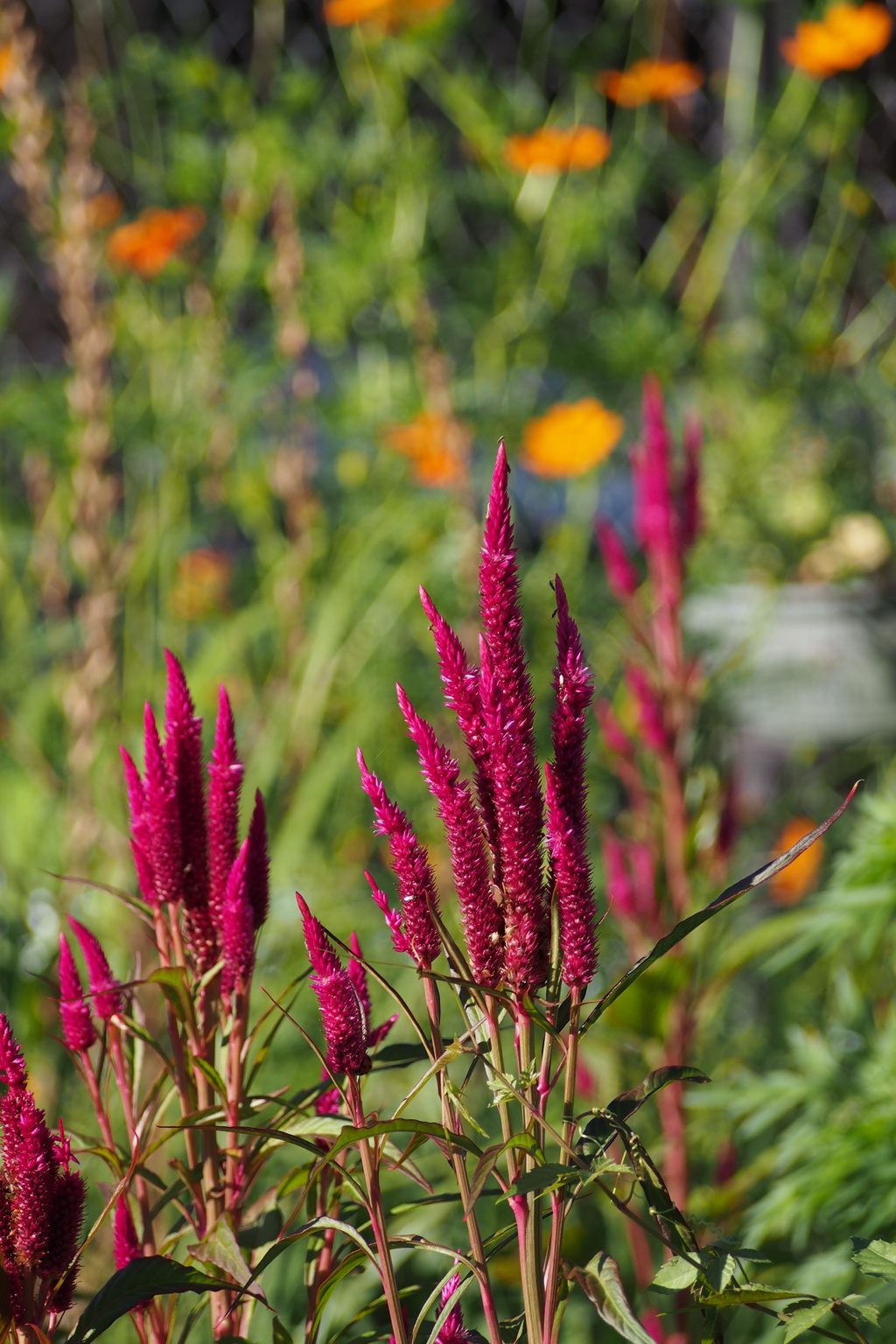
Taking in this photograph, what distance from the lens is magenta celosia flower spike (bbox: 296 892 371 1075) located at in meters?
0.30

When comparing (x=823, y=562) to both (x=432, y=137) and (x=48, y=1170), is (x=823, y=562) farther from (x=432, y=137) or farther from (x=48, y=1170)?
(x=48, y=1170)

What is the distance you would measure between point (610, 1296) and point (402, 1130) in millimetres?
70

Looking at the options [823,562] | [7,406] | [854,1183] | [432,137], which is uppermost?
[432,137]

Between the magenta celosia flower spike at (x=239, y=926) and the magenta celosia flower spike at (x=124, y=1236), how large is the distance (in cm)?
7

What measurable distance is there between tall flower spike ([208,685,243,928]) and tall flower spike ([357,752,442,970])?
0.07m

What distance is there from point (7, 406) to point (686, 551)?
1.13 m

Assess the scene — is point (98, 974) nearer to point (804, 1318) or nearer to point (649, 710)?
point (804, 1318)

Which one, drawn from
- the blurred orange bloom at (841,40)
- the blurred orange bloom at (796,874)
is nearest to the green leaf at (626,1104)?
the blurred orange bloom at (796,874)

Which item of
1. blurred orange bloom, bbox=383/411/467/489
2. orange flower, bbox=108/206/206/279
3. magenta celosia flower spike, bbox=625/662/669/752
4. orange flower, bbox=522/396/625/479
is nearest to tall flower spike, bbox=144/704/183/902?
magenta celosia flower spike, bbox=625/662/669/752

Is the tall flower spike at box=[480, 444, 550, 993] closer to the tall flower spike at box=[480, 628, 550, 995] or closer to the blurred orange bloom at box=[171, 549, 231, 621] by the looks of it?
the tall flower spike at box=[480, 628, 550, 995]

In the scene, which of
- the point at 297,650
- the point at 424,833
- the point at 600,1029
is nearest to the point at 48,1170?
the point at 600,1029

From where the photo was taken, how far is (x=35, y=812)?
1312 millimetres

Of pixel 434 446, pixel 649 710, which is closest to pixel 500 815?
pixel 649 710

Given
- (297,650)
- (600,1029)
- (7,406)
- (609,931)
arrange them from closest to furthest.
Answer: (600,1029)
(609,931)
(297,650)
(7,406)
